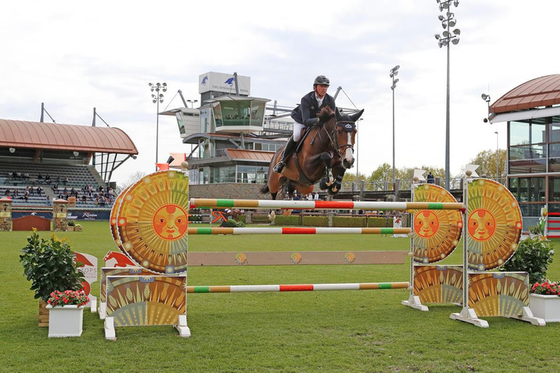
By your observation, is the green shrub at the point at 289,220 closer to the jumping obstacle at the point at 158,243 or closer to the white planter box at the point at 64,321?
the jumping obstacle at the point at 158,243

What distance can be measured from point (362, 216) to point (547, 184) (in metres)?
9.85

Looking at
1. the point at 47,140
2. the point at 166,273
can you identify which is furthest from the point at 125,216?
the point at 47,140

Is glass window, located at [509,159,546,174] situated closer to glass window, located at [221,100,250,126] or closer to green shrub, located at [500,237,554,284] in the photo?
green shrub, located at [500,237,554,284]

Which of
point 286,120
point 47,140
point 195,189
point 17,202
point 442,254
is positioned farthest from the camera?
point 286,120

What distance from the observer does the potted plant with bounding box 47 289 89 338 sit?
5121mm

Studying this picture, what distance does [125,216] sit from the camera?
17.3 feet

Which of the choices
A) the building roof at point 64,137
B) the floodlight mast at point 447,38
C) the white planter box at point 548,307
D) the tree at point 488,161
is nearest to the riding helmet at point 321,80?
the white planter box at point 548,307

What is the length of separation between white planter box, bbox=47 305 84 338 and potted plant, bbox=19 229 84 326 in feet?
1.09

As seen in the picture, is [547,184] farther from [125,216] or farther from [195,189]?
[195,189]

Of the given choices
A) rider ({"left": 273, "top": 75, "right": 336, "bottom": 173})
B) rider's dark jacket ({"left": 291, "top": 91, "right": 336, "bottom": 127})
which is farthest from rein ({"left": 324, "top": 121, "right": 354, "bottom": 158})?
rider's dark jacket ({"left": 291, "top": 91, "right": 336, "bottom": 127})

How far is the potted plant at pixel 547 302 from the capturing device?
20.7ft

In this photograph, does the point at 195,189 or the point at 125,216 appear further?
the point at 195,189

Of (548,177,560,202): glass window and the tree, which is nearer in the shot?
(548,177,560,202): glass window

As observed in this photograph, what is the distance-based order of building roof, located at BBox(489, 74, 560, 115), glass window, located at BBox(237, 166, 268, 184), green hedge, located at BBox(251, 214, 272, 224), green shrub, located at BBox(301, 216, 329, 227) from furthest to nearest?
1. glass window, located at BBox(237, 166, 268, 184)
2. green hedge, located at BBox(251, 214, 272, 224)
3. green shrub, located at BBox(301, 216, 329, 227)
4. building roof, located at BBox(489, 74, 560, 115)
